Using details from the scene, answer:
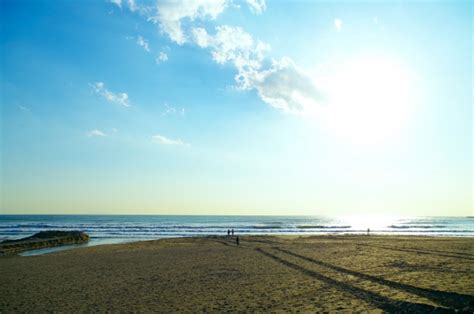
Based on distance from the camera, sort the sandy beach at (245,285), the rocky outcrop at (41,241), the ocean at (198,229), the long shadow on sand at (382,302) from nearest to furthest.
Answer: the long shadow on sand at (382,302) → the sandy beach at (245,285) → the rocky outcrop at (41,241) → the ocean at (198,229)

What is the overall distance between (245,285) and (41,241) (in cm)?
3236

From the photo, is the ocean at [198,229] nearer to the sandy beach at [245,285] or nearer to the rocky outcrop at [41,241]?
the rocky outcrop at [41,241]

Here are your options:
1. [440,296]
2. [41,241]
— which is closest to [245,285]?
[440,296]

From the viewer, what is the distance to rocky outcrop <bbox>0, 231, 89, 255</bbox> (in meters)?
31.7

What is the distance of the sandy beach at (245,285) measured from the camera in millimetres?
11047

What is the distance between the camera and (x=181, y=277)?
16422 mm

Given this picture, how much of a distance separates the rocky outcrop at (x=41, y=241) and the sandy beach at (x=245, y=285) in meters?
11.6

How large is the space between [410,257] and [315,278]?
10500mm

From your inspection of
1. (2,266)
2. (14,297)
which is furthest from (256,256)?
(2,266)

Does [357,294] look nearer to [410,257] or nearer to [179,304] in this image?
[179,304]

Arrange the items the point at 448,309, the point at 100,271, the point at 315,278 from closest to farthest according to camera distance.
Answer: the point at 448,309, the point at 315,278, the point at 100,271

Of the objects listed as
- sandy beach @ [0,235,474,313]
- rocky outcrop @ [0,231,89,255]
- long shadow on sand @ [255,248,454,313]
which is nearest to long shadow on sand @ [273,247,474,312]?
sandy beach @ [0,235,474,313]

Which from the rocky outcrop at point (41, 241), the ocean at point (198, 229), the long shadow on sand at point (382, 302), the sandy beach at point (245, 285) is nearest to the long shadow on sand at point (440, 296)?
the sandy beach at point (245, 285)

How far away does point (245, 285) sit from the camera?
14.2m
